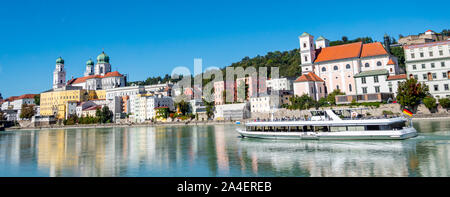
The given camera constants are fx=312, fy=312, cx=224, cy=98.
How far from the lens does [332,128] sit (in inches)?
1110

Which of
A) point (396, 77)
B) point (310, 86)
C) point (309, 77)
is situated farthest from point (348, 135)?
point (309, 77)


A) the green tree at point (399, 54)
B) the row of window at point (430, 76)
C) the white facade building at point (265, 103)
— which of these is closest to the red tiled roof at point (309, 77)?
the white facade building at point (265, 103)

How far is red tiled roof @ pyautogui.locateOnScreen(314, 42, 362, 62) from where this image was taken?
217 ft

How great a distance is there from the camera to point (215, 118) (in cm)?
7994

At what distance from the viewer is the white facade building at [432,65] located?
163 ft

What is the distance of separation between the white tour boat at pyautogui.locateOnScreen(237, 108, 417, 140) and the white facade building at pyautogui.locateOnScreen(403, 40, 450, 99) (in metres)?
28.0

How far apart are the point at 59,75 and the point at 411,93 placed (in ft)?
438

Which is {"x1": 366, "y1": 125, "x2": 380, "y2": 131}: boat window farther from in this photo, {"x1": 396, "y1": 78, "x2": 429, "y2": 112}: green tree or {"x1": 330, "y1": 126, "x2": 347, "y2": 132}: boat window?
{"x1": 396, "y1": 78, "x2": 429, "y2": 112}: green tree

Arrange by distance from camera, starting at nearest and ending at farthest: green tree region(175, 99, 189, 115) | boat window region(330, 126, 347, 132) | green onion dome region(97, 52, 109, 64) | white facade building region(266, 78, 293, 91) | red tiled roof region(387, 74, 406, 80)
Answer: boat window region(330, 126, 347, 132) → red tiled roof region(387, 74, 406, 80) → white facade building region(266, 78, 293, 91) → green tree region(175, 99, 189, 115) → green onion dome region(97, 52, 109, 64)

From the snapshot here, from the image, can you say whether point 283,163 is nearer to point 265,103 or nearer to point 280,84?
point 265,103

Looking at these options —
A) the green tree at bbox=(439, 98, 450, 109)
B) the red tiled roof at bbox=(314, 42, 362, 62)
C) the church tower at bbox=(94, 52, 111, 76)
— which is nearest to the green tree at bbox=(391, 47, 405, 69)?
the red tiled roof at bbox=(314, 42, 362, 62)

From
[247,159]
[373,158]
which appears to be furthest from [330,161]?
[247,159]

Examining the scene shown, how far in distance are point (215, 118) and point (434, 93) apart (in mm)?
47149
